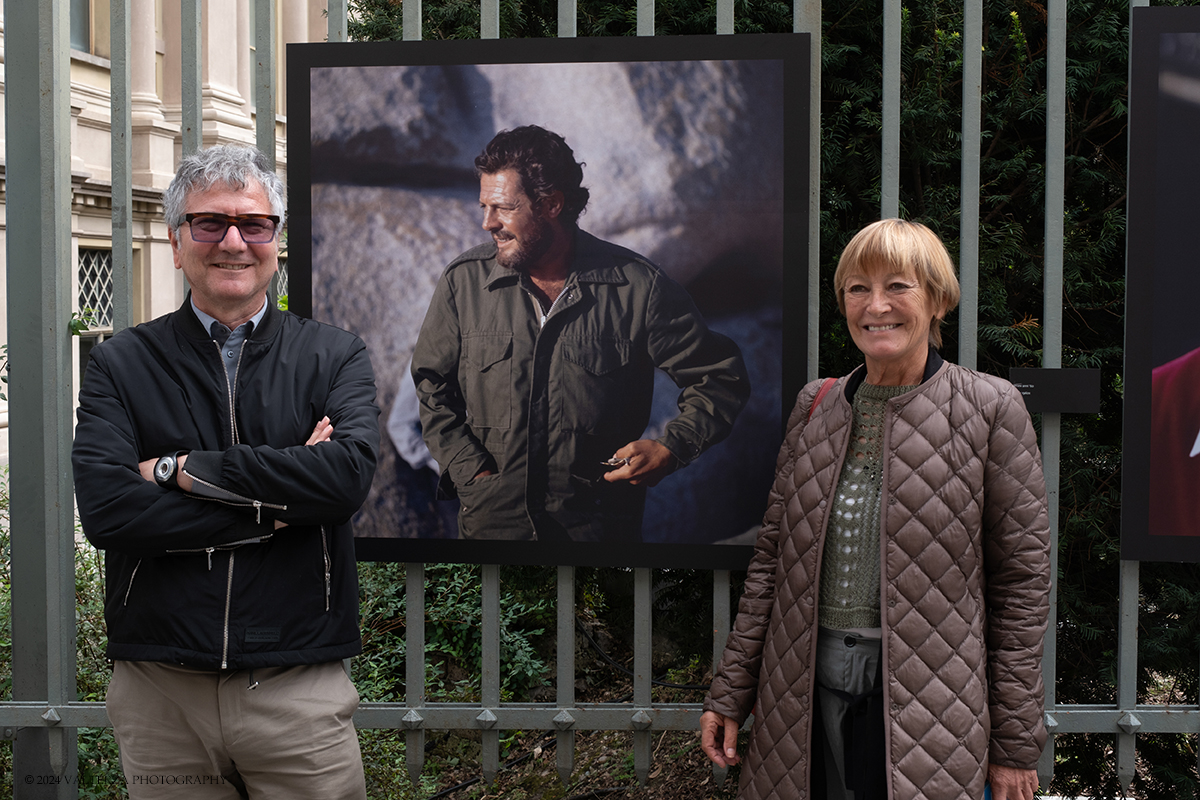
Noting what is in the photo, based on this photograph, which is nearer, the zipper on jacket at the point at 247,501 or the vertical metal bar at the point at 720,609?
the zipper on jacket at the point at 247,501

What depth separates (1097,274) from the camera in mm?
3312

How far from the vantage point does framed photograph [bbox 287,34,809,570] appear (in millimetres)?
3074

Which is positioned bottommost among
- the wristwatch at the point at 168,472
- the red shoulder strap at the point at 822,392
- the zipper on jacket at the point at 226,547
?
the zipper on jacket at the point at 226,547

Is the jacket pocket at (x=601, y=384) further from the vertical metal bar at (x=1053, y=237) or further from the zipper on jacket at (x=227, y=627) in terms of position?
the vertical metal bar at (x=1053, y=237)

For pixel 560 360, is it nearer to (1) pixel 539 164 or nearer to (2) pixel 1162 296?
(1) pixel 539 164

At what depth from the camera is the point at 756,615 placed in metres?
2.57

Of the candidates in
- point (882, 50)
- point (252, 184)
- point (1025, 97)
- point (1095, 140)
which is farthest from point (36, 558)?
point (1095, 140)

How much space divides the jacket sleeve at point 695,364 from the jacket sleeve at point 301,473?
1.01 metres

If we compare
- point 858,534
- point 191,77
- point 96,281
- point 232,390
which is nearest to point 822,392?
point 858,534

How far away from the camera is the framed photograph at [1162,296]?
9.80 ft

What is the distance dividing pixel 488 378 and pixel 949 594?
5.07 ft

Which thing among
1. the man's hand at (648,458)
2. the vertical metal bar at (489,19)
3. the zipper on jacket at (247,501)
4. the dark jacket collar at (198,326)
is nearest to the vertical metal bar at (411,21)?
the vertical metal bar at (489,19)

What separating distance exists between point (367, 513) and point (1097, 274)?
256cm

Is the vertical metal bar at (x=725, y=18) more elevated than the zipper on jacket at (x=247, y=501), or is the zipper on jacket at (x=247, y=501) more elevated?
the vertical metal bar at (x=725, y=18)
